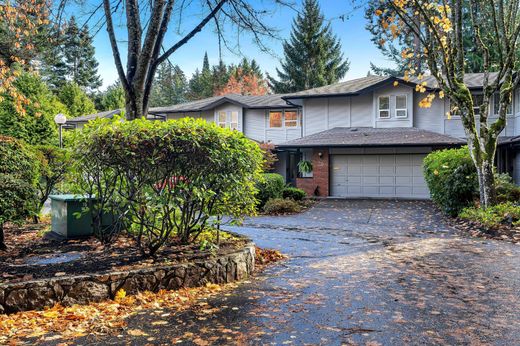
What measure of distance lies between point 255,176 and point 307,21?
40.7 meters

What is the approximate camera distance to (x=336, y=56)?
149 feet

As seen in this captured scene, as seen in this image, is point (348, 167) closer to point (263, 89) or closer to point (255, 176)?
point (255, 176)

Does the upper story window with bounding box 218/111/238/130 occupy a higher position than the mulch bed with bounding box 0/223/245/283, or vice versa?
the upper story window with bounding box 218/111/238/130

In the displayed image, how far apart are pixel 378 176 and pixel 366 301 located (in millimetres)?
17694

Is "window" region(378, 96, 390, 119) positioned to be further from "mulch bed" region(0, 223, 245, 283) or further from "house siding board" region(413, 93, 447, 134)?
"mulch bed" region(0, 223, 245, 283)

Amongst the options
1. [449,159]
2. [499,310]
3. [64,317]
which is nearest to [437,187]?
[449,159]

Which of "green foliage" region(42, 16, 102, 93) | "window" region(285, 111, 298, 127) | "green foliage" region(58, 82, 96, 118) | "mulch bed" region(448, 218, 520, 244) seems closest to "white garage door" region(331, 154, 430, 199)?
"window" region(285, 111, 298, 127)

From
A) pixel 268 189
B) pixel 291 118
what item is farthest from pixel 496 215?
pixel 291 118

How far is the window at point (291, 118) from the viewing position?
26453 mm

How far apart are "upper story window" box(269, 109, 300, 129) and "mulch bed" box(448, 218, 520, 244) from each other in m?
15.7

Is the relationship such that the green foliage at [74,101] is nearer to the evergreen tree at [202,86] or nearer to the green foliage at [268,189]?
the evergreen tree at [202,86]

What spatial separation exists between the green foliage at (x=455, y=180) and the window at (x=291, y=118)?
43.2 ft

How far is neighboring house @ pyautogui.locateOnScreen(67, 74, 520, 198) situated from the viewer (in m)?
21.2

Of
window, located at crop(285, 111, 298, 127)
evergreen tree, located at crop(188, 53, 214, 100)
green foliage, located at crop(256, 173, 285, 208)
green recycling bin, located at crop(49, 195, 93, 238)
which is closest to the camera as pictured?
green recycling bin, located at crop(49, 195, 93, 238)
